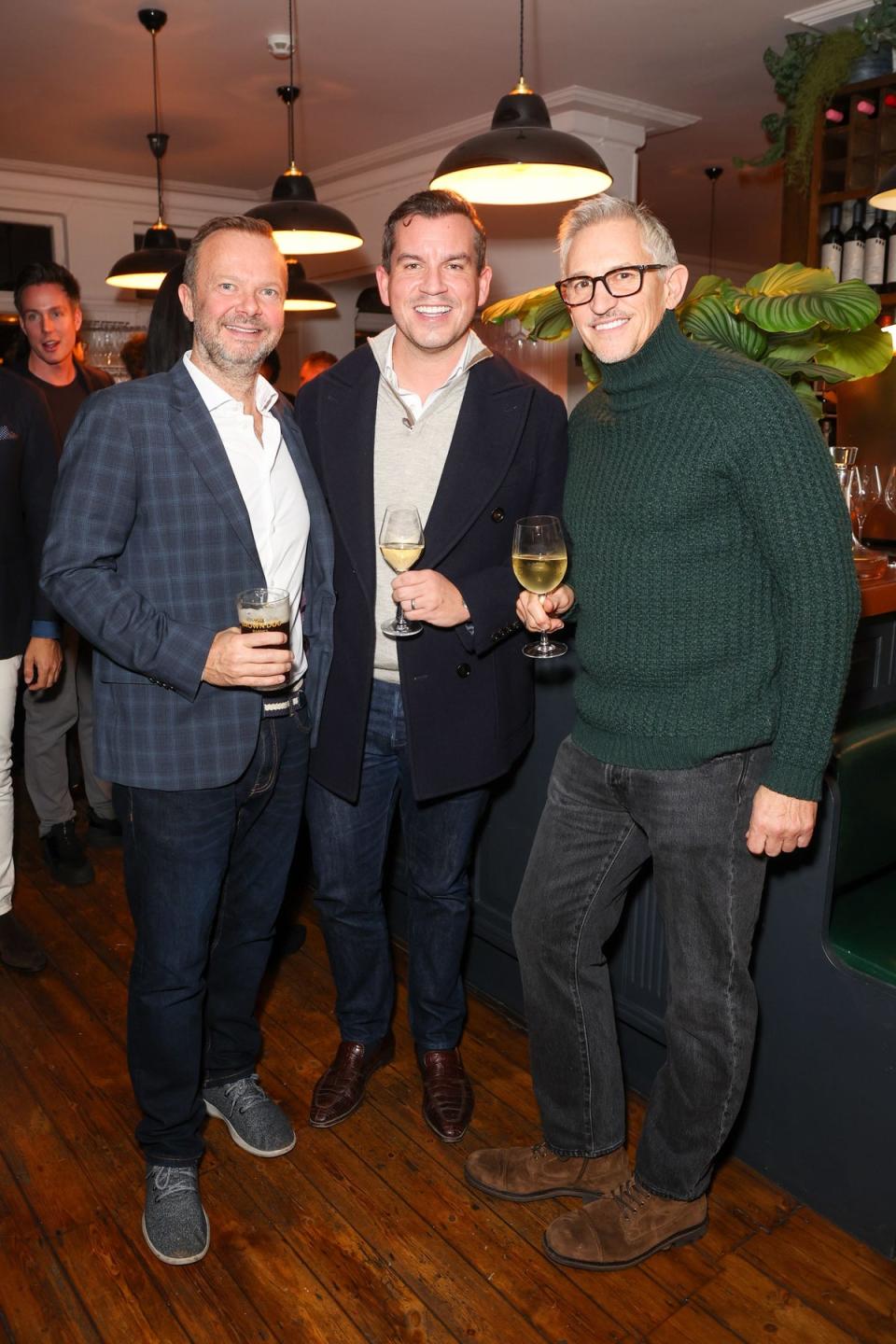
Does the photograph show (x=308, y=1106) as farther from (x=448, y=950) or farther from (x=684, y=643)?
(x=684, y=643)

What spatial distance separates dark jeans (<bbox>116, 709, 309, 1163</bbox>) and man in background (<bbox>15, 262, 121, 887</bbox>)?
163 cm

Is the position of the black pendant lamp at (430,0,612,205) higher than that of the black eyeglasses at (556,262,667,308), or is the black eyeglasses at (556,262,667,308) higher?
the black pendant lamp at (430,0,612,205)

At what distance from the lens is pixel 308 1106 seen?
2.39m

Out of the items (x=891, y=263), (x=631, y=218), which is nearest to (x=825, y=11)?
(x=891, y=263)

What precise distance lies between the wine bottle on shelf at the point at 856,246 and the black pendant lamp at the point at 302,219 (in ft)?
9.15

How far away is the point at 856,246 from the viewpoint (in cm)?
544

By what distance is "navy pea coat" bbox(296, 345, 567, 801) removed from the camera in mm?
2031

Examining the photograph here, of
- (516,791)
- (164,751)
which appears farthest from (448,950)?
(164,751)

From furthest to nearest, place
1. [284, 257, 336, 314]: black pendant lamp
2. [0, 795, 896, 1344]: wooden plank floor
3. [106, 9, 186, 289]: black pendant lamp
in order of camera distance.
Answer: [284, 257, 336, 314]: black pendant lamp
[106, 9, 186, 289]: black pendant lamp
[0, 795, 896, 1344]: wooden plank floor

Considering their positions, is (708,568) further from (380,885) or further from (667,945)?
(380,885)

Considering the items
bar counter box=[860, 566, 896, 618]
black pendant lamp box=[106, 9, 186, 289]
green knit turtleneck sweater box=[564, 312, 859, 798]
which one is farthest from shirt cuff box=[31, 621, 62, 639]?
black pendant lamp box=[106, 9, 186, 289]

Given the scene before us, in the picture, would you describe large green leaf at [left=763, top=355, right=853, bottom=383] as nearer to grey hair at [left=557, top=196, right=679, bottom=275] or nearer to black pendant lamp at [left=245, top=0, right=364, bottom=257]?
grey hair at [left=557, top=196, right=679, bottom=275]

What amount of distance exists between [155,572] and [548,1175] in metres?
1.38

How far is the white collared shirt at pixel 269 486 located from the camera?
1880mm
